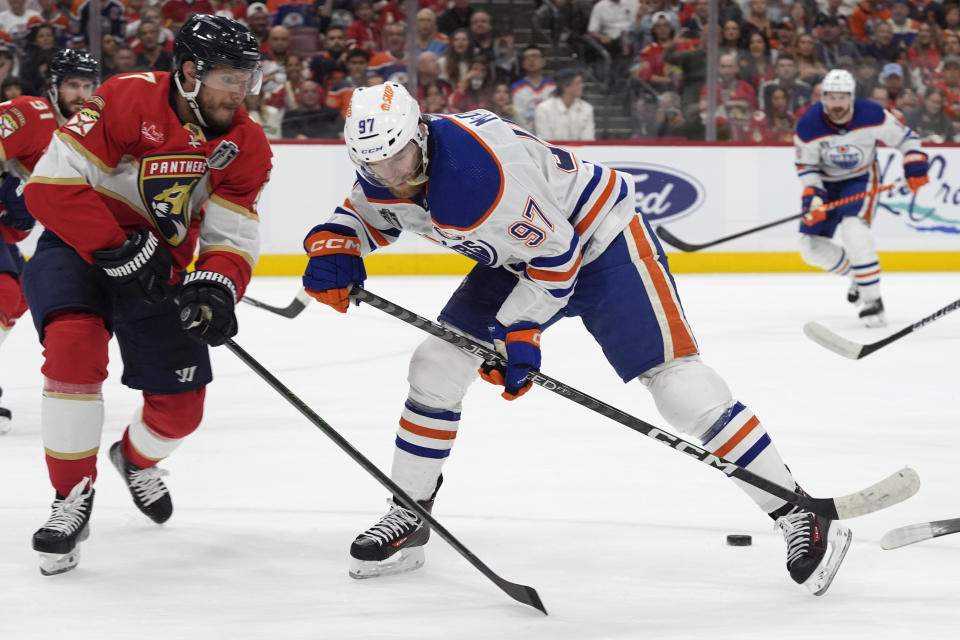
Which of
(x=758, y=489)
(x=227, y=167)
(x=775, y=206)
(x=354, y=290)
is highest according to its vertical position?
(x=227, y=167)

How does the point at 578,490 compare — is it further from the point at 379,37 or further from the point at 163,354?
the point at 379,37

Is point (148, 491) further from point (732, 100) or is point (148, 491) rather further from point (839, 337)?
point (732, 100)

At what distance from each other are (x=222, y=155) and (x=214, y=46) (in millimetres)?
232

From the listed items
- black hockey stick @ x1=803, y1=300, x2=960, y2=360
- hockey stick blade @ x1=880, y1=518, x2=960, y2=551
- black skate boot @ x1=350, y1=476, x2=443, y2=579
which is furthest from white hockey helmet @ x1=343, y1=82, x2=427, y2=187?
black hockey stick @ x1=803, y1=300, x2=960, y2=360

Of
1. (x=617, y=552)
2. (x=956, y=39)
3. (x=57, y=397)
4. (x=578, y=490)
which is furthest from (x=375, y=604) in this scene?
(x=956, y=39)

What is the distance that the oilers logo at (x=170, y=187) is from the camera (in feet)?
8.18

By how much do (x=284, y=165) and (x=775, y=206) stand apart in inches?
127

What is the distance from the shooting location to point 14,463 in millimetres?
3359

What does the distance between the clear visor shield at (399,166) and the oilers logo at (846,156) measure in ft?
15.0

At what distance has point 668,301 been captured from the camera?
2430 mm

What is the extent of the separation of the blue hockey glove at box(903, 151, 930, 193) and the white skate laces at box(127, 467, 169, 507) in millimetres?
4750

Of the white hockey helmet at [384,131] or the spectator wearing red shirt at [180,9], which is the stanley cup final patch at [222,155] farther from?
the spectator wearing red shirt at [180,9]

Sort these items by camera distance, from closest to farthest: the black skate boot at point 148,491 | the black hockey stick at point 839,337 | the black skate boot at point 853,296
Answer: the black skate boot at point 148,491, the black hockey stick at point 839,337, the black skate boot at point 853,296

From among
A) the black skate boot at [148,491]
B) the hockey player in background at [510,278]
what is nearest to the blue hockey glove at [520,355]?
the hockey player in background at [510,278]
